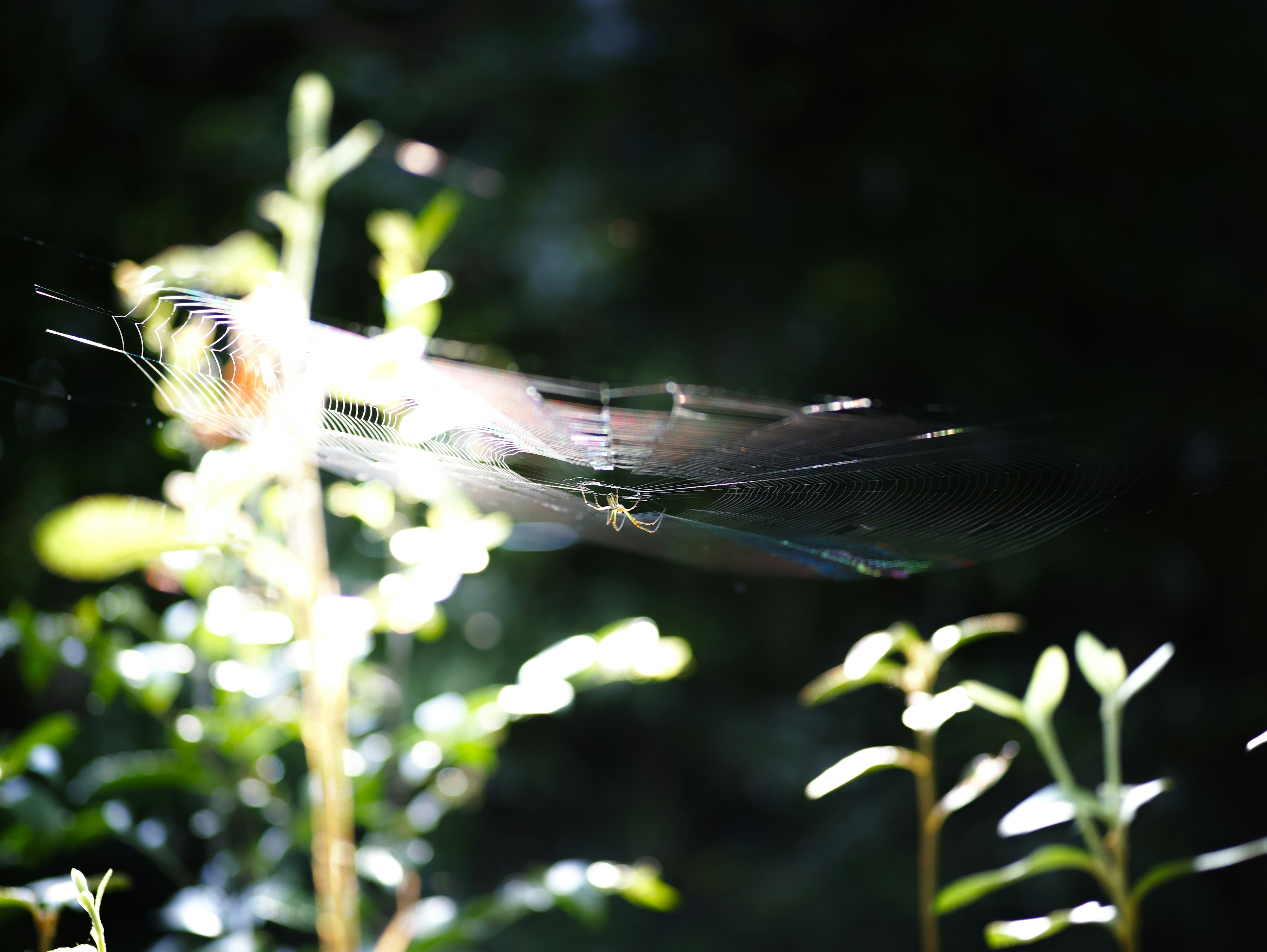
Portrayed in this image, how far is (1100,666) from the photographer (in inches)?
16.7

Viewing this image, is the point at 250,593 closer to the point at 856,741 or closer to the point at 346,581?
the point at 346,581

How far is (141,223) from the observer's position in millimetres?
1583

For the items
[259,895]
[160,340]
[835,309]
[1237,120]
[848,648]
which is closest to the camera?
[160,340]

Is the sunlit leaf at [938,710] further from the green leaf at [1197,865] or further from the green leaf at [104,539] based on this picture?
the green leaf at [104,539]

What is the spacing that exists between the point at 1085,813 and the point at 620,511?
0.33 metres

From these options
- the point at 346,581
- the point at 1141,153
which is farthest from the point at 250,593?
the point at 1141,153

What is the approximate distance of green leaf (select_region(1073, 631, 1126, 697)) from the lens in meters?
0.42

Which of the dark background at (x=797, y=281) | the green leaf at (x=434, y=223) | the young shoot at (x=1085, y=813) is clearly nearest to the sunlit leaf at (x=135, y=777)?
the green leaf at (x=434, y=223)

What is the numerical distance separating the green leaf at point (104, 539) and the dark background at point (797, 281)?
98cm

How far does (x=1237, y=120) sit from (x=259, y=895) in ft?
6.06

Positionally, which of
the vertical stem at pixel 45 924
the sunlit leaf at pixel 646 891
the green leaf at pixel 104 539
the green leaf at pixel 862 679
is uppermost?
the green leaf at pixel 104 539

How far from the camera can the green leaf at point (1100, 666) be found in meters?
0.42

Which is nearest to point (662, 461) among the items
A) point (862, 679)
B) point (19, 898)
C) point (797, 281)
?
point (862, 679)

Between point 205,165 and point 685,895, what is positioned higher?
point 205,165
